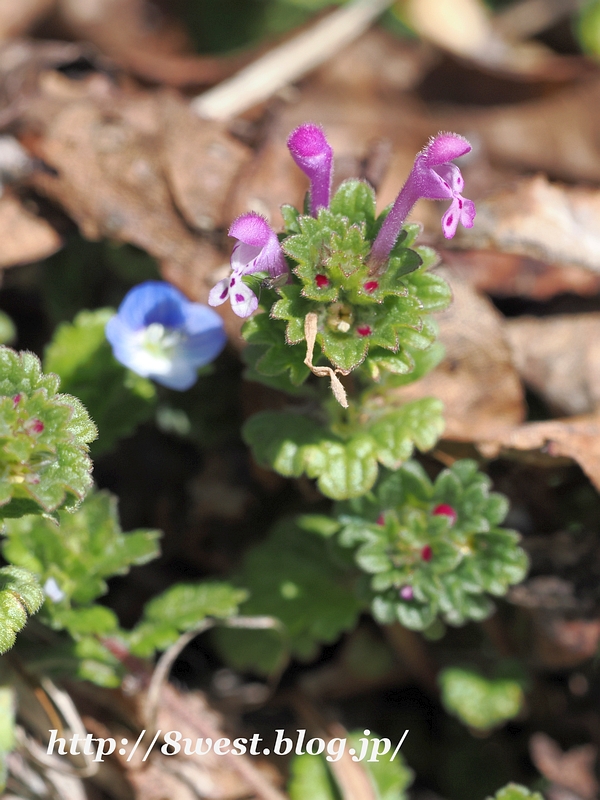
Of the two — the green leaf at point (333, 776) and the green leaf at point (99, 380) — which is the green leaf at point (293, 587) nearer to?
the green leaf at point (333, 776)

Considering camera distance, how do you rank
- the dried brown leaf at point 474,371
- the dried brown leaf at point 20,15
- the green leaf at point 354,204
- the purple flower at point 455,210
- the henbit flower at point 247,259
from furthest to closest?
the dried brown leaf at point 20,15 < the dried brown leaf at point 474,371 < the green leaf at point 354,204 < the henbit flower at point 247,259 < the purple flower at point 455,210

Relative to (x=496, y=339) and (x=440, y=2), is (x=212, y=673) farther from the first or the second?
(x=440, y=2)

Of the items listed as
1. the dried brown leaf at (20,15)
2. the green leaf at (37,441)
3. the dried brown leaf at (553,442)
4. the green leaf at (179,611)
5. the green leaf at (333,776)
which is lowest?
the green leaf at (333,776)

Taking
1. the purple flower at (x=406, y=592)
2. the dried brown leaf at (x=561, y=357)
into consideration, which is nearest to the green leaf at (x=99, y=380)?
the purple flower at (x=406, y=592)

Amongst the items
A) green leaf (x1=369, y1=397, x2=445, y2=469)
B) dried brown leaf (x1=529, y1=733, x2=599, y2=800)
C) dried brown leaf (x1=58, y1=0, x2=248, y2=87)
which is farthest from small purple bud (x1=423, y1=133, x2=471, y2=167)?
dried brown leaf (x1=58, y1=0, x2=248, y2=87)

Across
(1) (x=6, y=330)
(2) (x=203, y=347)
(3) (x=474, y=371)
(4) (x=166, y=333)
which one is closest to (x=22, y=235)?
(1) (x=6, y=330)

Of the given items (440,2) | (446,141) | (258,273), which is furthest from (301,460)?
(440,2)

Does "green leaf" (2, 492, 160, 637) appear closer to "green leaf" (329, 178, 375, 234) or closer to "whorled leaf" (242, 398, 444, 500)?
"whorled leaf" (242, 398, 444, 500)
